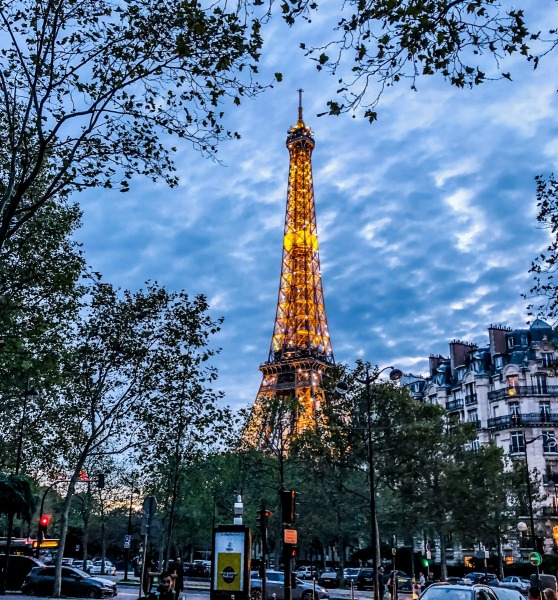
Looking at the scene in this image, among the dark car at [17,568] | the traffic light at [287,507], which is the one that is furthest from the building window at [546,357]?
the traffic light at [287,507]

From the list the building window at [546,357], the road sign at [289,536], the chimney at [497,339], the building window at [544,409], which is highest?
the chimney at [497,339]

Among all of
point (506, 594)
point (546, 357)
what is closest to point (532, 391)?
point (546, 357)

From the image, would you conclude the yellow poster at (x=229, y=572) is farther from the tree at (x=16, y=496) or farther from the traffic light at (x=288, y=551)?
the tree at (x=16, y=496)

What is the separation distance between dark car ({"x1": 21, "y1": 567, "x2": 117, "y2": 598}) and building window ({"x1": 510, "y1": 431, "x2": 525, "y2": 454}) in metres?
47.4

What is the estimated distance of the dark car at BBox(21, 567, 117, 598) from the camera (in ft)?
102

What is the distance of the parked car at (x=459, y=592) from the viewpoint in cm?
1391

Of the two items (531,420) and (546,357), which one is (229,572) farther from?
(546,357)

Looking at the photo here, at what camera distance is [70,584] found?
104 feet

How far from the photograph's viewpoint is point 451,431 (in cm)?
5019

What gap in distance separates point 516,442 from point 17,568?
50.5m

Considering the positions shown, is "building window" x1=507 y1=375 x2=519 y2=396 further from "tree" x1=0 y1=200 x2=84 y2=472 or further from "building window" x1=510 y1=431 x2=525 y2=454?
"tree" x1=0 y1=200 x2=84 y2=472

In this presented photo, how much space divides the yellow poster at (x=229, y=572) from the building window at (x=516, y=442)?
54427 mm

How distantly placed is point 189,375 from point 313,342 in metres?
48.9

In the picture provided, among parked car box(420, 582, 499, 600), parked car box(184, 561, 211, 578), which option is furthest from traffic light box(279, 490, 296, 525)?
parked car box(184, 561, 211, 578)
